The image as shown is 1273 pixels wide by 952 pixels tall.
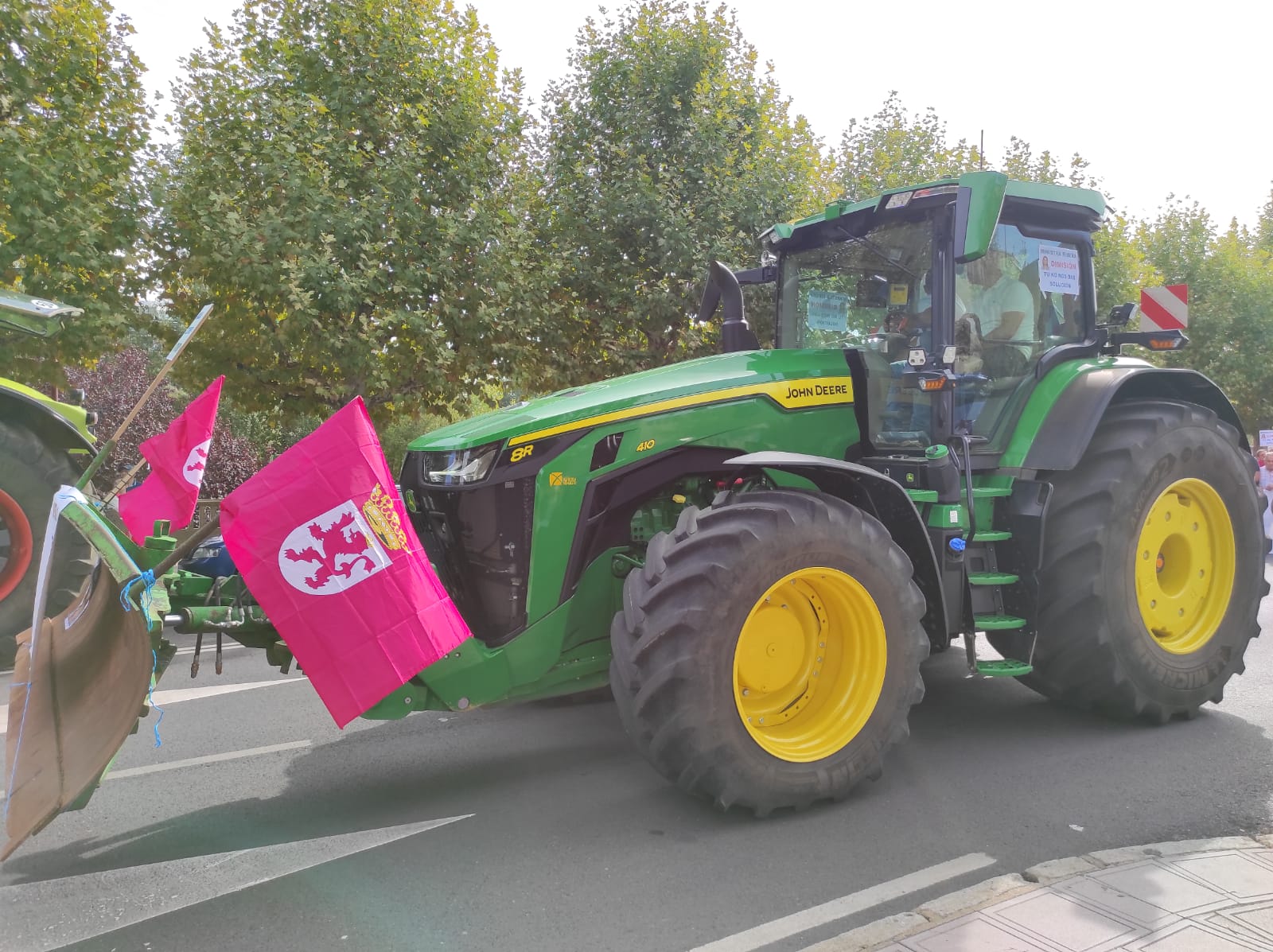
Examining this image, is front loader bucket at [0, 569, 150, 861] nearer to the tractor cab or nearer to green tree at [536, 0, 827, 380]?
the tractor cab

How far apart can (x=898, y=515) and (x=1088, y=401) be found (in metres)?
1.35

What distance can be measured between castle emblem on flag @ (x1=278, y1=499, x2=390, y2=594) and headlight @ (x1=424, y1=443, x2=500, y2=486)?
763 millimetres

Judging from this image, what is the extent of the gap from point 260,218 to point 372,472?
8.34m

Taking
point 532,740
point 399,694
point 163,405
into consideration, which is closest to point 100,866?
point 399,694

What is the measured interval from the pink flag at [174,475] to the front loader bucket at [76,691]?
0.76m

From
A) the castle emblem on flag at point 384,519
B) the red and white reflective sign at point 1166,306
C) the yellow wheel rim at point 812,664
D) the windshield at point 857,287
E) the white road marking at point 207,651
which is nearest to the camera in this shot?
the castle emblem on flag at point 384,519

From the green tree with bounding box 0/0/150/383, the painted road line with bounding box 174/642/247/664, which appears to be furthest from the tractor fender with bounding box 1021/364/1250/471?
the green tree with bounding box 0/0/150/383

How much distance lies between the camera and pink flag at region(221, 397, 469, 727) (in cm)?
306

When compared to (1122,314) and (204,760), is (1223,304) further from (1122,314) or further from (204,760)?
(204,760)

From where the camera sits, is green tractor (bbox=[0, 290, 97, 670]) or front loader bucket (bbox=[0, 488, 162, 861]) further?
green tractor (bbox=[0, 290, 97, 670])

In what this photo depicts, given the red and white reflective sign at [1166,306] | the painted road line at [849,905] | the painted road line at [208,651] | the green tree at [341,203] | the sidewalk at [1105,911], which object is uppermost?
the green tree at [341,203]

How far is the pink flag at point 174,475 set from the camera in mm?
4152

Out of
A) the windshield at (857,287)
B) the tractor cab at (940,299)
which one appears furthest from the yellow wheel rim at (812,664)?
the windshield at (857,287)

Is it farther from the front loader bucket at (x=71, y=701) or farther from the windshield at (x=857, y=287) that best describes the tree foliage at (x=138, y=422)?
the front loader bucket at (x=71, y=701)
